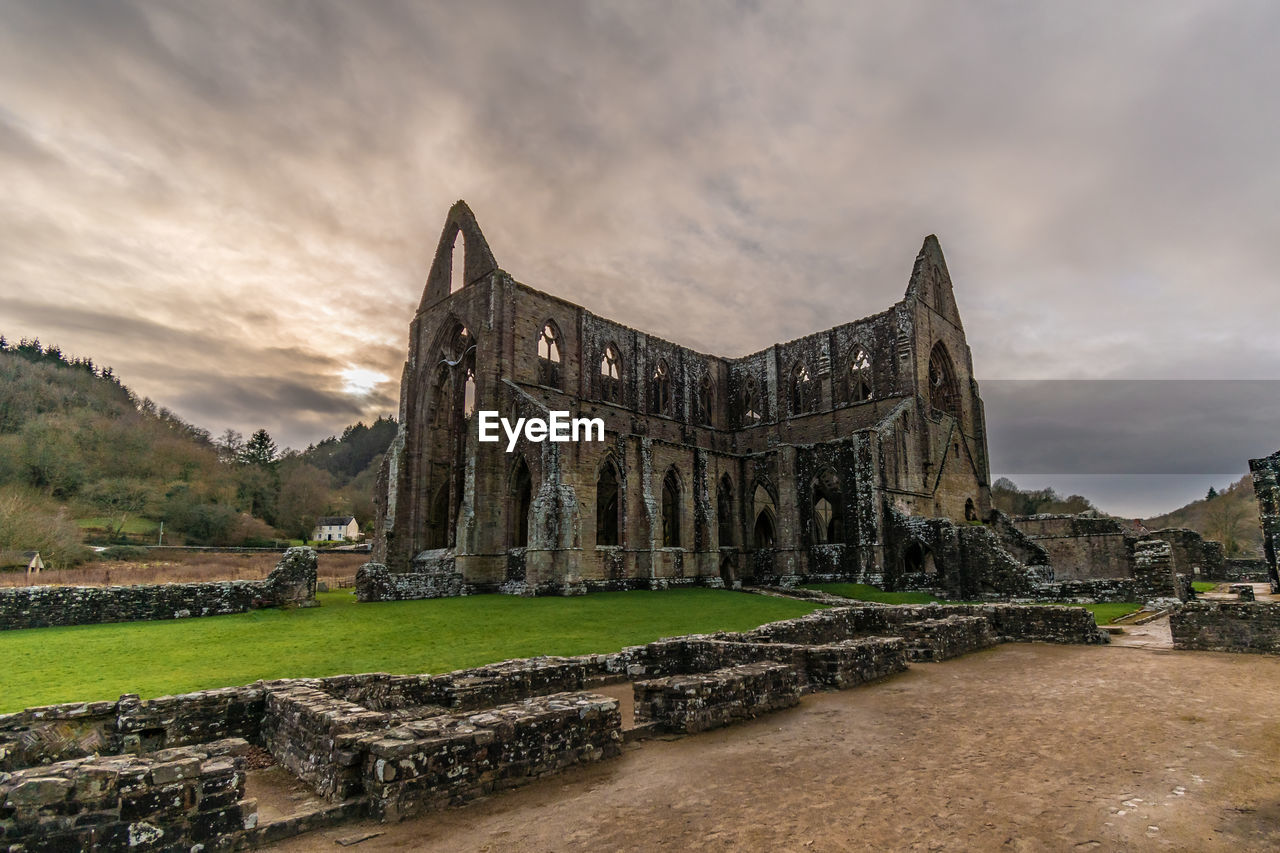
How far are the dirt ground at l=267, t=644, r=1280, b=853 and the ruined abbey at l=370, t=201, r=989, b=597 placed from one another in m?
17.9

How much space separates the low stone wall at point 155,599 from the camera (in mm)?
14672

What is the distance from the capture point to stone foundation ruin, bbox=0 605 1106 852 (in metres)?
4.06

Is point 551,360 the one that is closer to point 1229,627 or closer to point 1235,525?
point 1229,627

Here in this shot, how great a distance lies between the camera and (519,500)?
27891mm

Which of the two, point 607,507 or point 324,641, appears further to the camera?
point 607,507

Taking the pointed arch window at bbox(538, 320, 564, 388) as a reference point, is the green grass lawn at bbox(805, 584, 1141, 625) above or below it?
below

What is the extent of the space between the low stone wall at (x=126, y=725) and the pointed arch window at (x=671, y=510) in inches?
913

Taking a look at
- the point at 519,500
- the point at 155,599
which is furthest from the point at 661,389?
the point at 155,599

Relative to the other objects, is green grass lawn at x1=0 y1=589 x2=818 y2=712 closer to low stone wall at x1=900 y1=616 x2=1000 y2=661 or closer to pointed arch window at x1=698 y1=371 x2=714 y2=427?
low stone wall at x1=900 y1=616 x2=1000 y2=661

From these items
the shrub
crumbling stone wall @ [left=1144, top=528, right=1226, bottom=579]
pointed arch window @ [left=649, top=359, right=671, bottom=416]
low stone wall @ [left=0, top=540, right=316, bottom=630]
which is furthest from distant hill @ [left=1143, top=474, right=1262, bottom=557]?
the shrub

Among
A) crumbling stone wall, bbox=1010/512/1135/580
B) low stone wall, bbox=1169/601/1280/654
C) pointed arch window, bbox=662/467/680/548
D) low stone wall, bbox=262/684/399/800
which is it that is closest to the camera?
low stone wall, bbox=262/684/399/800

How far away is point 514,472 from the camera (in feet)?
89.1

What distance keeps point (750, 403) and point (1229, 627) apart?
28.7 meters

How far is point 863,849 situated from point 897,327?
32.4m
